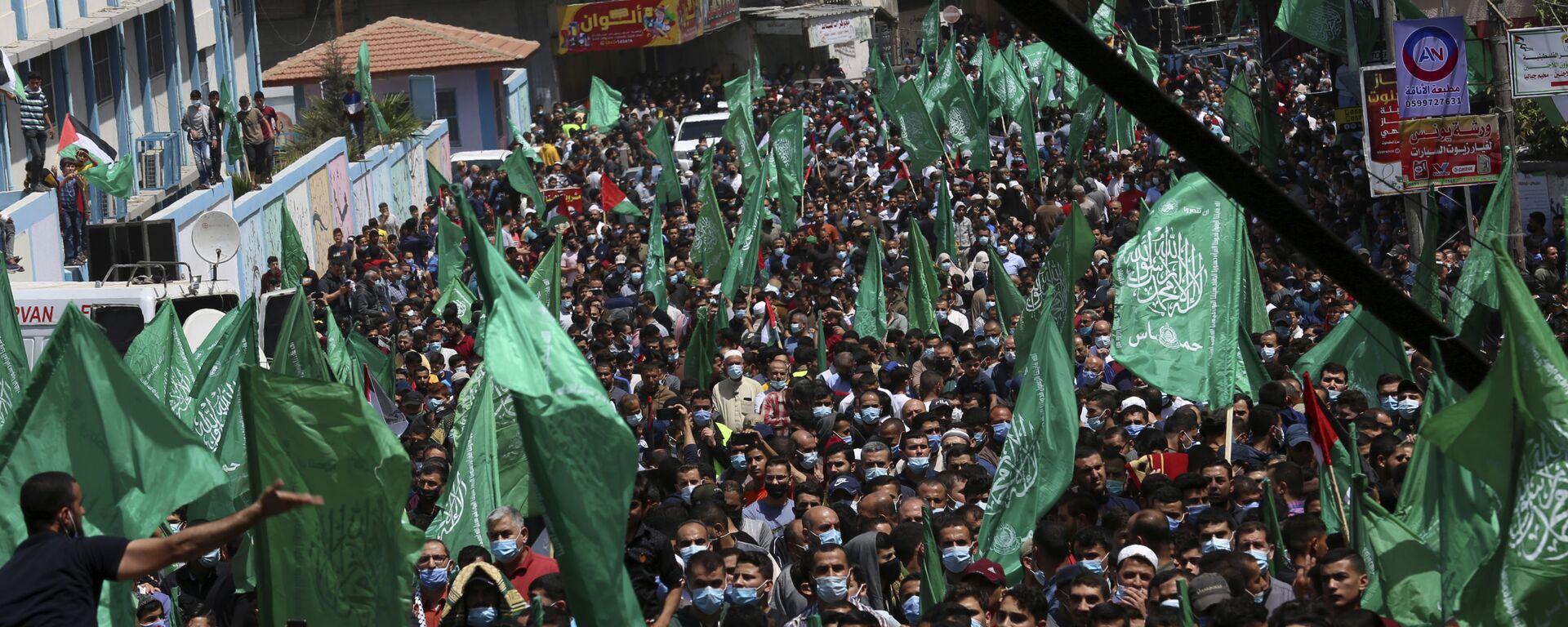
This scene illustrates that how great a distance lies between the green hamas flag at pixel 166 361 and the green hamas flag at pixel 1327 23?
1557 cm

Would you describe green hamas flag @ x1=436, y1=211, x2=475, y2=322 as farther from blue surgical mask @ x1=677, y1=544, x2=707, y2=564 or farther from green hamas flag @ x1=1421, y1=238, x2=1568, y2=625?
green hamas flag @ x1=1421, y1=238, x2=1568, y2=625

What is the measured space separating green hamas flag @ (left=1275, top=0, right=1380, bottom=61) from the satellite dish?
1149 cm

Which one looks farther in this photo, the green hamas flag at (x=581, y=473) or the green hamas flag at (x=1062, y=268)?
the green hamas flag at (x=1062, y=268)

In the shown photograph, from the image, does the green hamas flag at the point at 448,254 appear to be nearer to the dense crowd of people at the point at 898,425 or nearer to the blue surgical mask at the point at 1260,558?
the dense crowd of people at the point at 898,425

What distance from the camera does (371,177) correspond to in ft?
100

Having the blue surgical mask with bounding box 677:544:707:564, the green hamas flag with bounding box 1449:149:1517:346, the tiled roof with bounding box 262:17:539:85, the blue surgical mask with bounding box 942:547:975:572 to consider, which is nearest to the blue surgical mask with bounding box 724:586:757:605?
the blue surgical mask with bounding box 677:544:707:564

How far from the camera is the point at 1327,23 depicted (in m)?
24.1

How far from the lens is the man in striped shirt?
73.7 feet

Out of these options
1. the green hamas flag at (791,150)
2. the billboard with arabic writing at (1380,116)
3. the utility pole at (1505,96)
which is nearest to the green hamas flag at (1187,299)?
the utility pole at (1505,96)

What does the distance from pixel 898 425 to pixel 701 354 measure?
3976 millimetres

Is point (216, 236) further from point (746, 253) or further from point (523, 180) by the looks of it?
point (523, 180)

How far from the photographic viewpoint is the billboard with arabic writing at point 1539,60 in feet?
53.9

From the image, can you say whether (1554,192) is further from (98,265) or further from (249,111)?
(249,111)

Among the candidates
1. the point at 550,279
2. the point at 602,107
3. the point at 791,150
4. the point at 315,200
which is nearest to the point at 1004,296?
the point at 550,279
